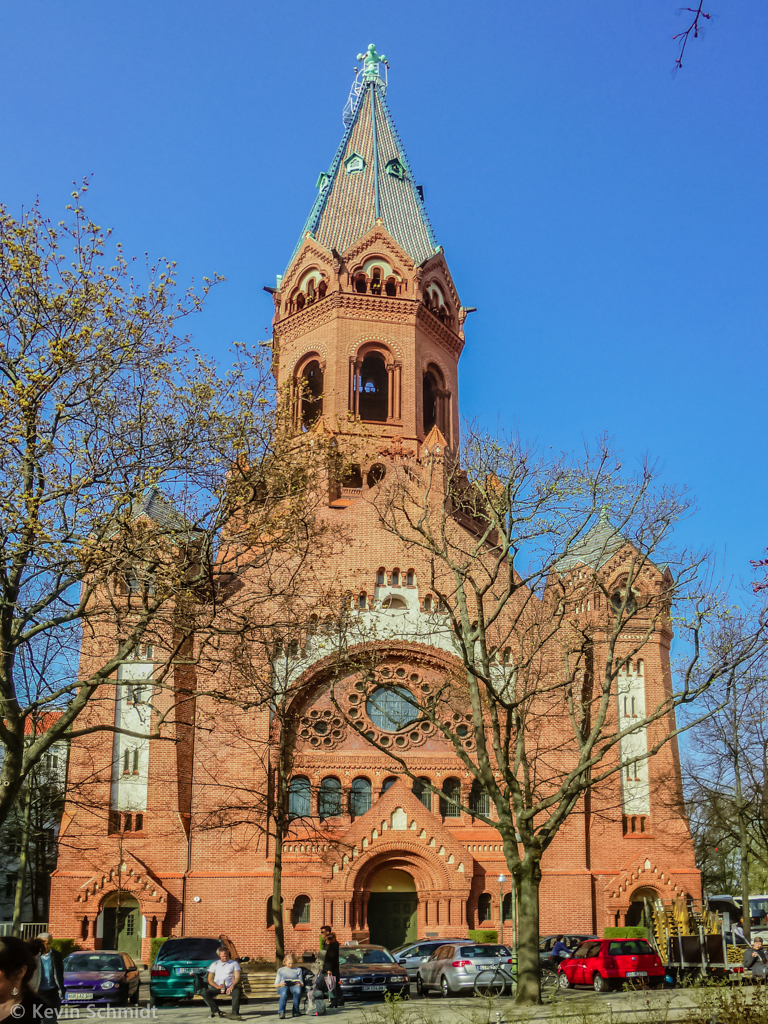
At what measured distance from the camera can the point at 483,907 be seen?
3266cm

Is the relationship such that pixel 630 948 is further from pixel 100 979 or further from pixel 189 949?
pixel 100 979

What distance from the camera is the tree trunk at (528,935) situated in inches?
711

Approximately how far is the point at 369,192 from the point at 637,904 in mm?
32540

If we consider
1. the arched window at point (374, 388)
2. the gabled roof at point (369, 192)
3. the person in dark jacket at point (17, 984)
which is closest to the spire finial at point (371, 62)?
the gabled roof at point (369, 192)

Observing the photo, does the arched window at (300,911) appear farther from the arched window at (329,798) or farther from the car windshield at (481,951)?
the car windshield at (481,951)

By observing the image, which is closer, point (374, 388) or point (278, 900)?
point (278, 900)

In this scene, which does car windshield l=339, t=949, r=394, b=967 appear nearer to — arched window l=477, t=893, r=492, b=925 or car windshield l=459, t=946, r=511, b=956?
car windshield l=459, t=946, r=511, b=956

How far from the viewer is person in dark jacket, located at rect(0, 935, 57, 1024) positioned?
527 cm

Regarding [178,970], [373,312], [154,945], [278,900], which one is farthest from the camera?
[373,312]

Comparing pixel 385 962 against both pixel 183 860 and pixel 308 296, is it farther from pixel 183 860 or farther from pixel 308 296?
pixel 308 296

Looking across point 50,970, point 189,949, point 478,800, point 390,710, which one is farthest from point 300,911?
point 50,970

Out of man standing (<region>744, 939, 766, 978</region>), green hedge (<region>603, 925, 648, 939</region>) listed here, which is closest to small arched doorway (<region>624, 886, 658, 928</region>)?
green hedge (<region>603, 925, 648, 939</region>)

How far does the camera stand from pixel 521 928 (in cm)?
1883

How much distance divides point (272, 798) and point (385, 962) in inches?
350
